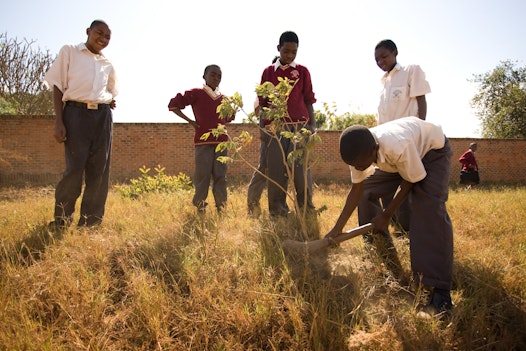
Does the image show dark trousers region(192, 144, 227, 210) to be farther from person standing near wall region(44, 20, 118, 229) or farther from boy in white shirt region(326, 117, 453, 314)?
boy in white shirt region(326, 117, 453, 314)

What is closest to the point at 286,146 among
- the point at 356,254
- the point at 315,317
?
the point at 356,254

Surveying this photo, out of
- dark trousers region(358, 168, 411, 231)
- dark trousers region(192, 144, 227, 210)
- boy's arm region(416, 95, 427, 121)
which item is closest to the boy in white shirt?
dark trousers region(358, 168, 411, 231)

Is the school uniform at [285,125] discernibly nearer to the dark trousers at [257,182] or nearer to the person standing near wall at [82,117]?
the dark trousers at [257,182]

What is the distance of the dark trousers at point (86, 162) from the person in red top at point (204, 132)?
1.03 metres

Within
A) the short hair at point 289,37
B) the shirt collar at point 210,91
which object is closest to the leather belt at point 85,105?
the shirt collar at point 210,91

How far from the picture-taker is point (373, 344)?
1.87m

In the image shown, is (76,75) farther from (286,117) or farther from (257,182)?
(257,182)

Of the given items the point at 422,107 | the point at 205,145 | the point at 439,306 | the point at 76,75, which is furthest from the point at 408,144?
the point at 76,75

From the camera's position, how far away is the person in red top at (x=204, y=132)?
4.21 m

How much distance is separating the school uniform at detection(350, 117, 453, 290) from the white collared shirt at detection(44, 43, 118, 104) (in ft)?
9.09

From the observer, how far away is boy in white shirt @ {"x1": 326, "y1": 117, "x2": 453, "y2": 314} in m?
2.23

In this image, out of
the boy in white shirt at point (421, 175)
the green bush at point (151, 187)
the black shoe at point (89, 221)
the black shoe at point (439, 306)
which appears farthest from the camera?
the green bush at point (151, 187)

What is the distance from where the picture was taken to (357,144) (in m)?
2.20

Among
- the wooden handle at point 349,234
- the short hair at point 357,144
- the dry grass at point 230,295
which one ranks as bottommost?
the dry grass at point 230,295
